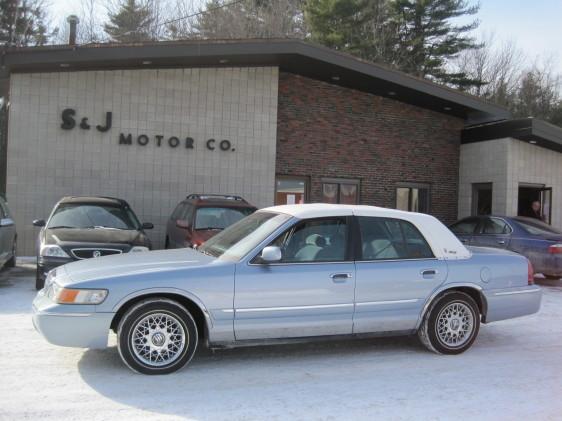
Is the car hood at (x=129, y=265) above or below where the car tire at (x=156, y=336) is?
above

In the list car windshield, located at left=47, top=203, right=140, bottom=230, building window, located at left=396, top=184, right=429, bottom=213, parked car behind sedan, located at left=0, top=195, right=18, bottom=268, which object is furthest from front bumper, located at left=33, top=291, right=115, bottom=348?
building window, located at left=396, top=184, right=429, bottom=213

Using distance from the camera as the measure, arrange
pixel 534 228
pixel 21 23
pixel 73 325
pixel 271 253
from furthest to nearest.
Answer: pixel 21 23 → pixel 534 228 → pixel 271 253 → pixel 73 325

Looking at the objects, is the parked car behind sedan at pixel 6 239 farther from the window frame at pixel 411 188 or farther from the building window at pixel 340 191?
the window frame at pixel 411 188

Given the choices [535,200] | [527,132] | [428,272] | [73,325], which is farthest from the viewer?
[535,200]

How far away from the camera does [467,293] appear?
20.6 ft

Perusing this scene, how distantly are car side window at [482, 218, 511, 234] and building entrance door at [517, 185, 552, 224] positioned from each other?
4.49 meters

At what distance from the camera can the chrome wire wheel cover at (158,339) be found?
5102mm

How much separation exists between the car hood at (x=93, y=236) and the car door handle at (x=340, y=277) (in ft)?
14.4

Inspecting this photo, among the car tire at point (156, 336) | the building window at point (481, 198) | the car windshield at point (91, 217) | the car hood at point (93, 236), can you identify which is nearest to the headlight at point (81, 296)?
the car tire at point (156, 336)

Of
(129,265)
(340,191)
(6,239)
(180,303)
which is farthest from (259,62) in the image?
(180,303)

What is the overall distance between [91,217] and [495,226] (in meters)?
8.38

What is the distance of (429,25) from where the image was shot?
109 ft

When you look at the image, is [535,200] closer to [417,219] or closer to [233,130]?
[233,130]

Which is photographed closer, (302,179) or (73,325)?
(73,325)
